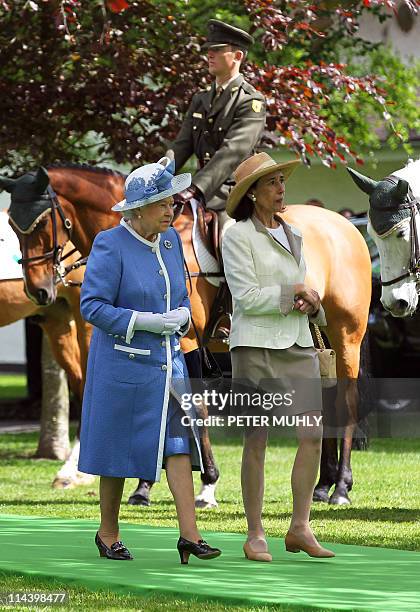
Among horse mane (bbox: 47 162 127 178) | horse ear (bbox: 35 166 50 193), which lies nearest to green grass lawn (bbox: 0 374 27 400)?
horse mane (bbox: 47 162 127 178)

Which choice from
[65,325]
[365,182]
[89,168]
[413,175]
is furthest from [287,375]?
[65,325]

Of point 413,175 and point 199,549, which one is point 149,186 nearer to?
point 199,549

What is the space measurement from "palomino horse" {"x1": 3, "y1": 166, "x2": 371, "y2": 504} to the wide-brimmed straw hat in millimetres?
3171

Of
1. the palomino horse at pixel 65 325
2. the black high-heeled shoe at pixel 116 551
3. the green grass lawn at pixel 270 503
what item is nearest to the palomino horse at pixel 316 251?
the green grass lawn at pixel 270 503

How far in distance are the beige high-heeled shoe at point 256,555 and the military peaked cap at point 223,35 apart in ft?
15.0

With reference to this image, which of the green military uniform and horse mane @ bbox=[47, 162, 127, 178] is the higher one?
the green military uniform

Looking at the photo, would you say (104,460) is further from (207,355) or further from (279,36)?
(279,36)

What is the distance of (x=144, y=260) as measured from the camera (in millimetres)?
7418

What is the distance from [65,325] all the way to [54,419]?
255 cm

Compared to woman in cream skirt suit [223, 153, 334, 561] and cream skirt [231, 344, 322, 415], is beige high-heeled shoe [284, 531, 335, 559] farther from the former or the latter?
cream skirt [231, 344, 322, 415]

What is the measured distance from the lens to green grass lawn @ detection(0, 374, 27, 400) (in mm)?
27219

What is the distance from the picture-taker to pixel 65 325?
13.5 metres

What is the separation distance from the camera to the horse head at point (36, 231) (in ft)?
36.2

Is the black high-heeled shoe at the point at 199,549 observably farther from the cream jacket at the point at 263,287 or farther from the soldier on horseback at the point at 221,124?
the soldier on horseback at the point at 221,124
